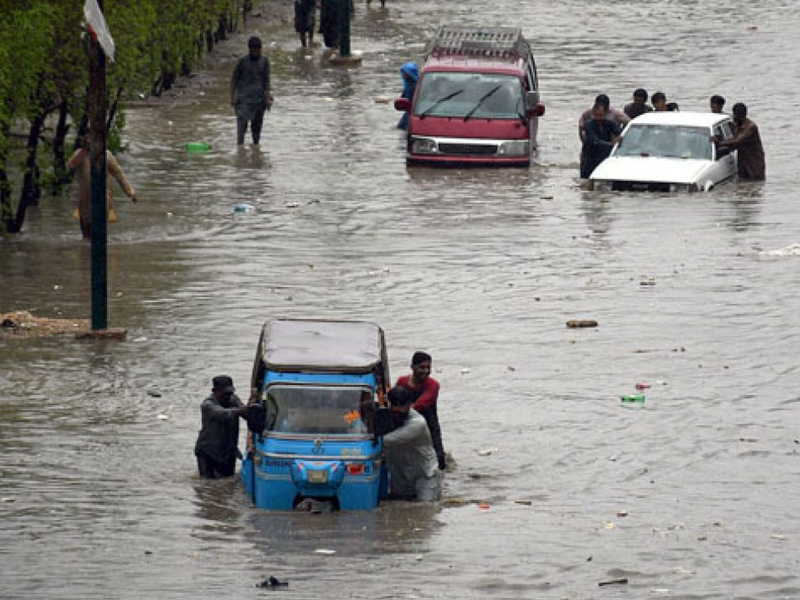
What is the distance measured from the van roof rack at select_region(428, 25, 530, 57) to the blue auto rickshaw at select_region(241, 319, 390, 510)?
17.9 m

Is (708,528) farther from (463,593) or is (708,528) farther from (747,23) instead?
(747,23)

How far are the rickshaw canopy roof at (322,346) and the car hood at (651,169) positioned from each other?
41.1 ft

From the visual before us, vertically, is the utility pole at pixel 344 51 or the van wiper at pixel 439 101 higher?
the van wiper at pixel 439 101

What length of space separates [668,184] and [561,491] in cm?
1308

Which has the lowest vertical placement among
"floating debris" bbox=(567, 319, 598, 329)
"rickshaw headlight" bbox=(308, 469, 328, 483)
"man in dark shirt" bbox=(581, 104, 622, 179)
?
"man in dark shirt" bbox=(581, 104, 622, 179)

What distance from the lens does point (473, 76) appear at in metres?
31.6

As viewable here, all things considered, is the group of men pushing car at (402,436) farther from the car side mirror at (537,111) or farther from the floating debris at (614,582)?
the car side mirror at (537,111)

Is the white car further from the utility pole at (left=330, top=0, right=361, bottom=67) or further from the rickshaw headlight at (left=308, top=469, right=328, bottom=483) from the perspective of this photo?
the rickshaw headlight at (left=308, top=469, right=328, bottom=483)

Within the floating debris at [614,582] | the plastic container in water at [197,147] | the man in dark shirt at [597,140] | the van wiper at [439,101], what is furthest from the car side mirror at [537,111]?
the floating debris at [614,582]

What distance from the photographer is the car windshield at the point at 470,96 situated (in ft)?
101

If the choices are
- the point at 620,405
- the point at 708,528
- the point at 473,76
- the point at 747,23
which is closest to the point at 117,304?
the point at 620,405

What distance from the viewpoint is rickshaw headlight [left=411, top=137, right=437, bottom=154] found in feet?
101

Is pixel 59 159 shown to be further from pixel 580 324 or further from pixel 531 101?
pixel 580 324

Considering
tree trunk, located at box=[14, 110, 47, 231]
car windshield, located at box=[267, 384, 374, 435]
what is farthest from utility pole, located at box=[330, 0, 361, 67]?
car windshield, located at box=[267, 384, 374, 435]
